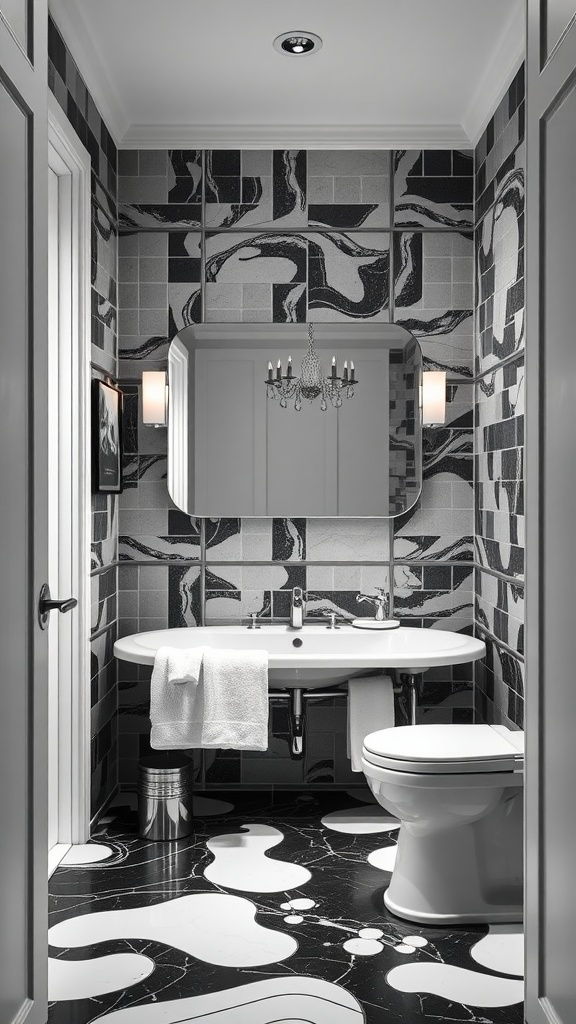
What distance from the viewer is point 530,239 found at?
178 cm

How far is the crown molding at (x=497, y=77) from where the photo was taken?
306 centimetres

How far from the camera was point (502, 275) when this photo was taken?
11.4ft

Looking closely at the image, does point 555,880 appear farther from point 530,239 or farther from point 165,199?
point 165,199

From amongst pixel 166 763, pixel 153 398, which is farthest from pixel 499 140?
pixel 166 763

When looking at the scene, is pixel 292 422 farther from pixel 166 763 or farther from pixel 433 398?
pixel 166 763

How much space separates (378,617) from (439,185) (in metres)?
1.91

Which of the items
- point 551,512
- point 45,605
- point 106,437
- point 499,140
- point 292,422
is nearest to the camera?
point 551,512

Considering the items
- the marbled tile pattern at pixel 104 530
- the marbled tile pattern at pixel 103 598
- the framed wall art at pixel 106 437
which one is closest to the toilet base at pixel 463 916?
the marbled tile pattern at pixel 103 598

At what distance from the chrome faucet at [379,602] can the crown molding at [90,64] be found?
7.36 feet

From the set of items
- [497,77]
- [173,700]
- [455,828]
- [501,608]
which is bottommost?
[455,828]

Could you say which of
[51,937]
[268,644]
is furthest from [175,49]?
[51,937]

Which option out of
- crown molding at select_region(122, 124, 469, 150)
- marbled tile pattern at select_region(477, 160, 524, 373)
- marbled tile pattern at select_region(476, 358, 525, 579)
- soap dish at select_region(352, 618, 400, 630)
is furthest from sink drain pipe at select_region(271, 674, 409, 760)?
crown molding at select_region(122, 124, 469, 150)

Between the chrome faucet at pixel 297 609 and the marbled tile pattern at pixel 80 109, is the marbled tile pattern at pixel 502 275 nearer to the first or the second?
the chrome faucet at pixel 297 609

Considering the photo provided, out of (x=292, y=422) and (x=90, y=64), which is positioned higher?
(x=90, y=64)
